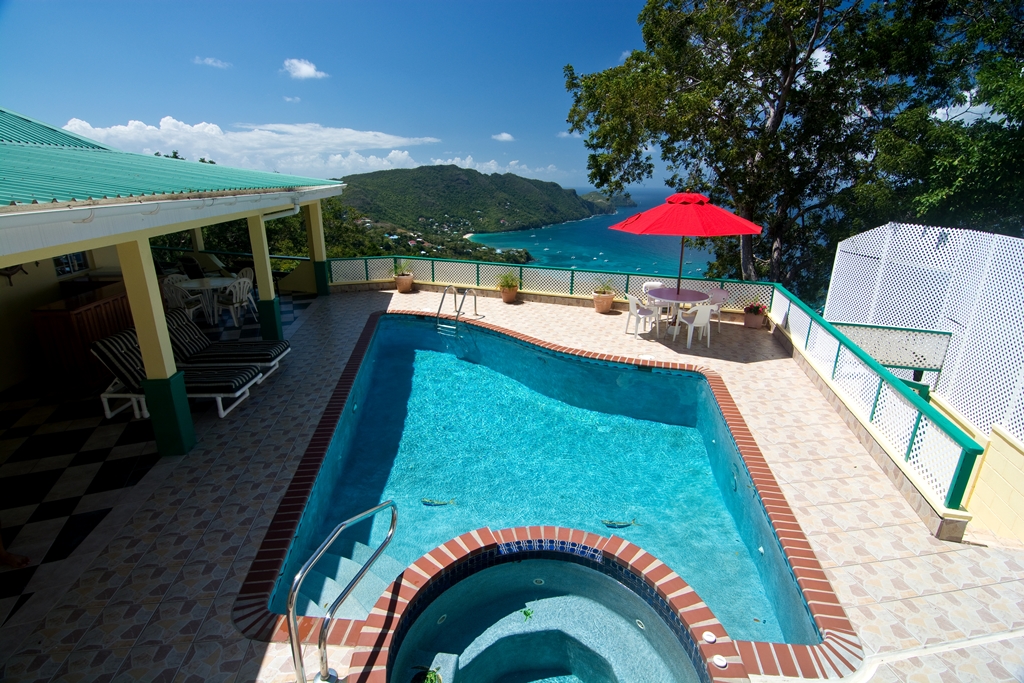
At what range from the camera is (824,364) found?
7.74 meters

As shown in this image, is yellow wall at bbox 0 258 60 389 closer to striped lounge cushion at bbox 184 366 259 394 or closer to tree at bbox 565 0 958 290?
striped lounge cushion at bbox 184 366 259 394

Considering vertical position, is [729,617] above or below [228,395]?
below

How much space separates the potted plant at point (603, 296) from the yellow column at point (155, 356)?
28.0 ft

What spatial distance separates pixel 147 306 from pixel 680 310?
8688mm

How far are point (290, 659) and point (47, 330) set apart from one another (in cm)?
718

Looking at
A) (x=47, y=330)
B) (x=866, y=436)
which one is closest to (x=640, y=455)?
(x=866, y=436)

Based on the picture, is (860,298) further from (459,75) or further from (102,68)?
(459,75)

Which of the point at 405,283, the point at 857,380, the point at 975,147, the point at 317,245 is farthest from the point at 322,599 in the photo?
the point at 975,147

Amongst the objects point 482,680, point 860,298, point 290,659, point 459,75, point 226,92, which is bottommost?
point 482,680

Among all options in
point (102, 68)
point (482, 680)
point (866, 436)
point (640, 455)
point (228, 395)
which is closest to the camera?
point (482, 680)

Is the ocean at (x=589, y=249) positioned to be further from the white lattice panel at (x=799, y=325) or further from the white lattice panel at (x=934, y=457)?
the white lattice panel at (x=934, y=457)

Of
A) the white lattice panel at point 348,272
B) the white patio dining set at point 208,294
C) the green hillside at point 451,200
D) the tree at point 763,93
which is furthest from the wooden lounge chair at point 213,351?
the green hillside at point 451,200

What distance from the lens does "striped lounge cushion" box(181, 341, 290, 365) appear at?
7332mm

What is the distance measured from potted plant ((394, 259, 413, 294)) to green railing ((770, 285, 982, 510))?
947cm
